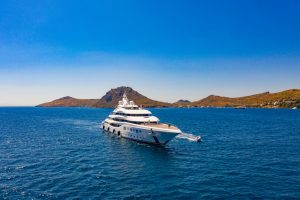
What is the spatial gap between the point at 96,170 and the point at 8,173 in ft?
47.3

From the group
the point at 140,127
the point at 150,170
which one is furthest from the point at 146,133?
the point at 150,170

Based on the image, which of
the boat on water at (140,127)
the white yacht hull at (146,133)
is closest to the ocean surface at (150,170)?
the white yacht hull at (146,133)

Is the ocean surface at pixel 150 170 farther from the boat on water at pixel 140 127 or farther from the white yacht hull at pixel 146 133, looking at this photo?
the boat on water at pixel 140 127

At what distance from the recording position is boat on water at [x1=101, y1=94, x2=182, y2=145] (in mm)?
69875

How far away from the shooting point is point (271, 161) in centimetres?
5556

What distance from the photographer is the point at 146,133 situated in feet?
242

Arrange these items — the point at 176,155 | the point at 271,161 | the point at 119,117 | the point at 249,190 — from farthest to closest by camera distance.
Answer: the point at 119,117 → the point at 176,155 → the point at 271,161 → the point at 249,190

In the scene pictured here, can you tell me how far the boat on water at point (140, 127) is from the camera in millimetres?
69875

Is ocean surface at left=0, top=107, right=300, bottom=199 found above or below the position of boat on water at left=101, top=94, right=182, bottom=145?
below

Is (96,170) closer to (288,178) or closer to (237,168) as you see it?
(237,168)

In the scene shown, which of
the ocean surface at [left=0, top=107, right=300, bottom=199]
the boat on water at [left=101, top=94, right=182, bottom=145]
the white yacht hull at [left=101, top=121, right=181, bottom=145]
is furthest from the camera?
the boat on water at [left=101, top=94, right=182, bottom=145]

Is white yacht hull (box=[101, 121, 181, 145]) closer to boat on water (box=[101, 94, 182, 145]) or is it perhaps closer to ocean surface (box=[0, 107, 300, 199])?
boat on water (box=[101, 94, 182, 145])

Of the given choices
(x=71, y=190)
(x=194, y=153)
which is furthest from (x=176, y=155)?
(x=71, y=190)

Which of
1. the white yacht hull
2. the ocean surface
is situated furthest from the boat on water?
the ocean surface
